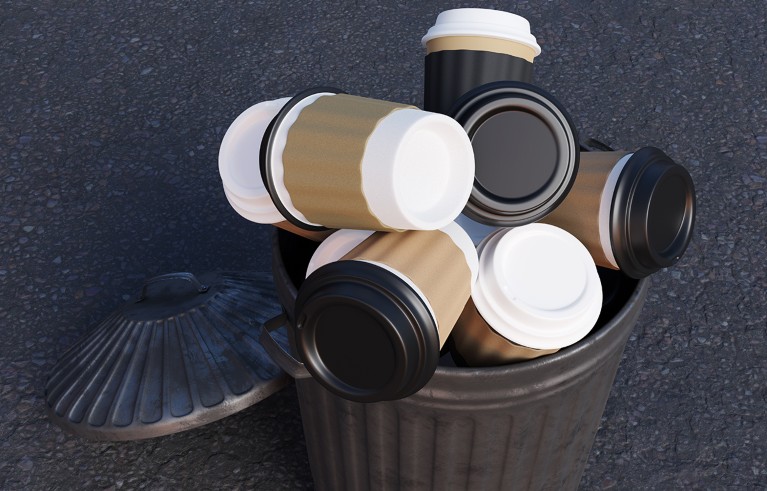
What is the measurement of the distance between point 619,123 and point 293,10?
1.56 metres

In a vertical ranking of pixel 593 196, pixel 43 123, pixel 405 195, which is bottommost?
pixel 43 123

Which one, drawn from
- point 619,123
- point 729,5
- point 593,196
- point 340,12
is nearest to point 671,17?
point 729,5

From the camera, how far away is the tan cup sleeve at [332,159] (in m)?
1.19

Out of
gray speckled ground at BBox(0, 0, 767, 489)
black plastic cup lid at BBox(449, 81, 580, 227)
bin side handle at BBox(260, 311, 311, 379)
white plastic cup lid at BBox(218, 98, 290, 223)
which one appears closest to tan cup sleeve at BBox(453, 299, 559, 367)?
black plastic cup lid at BBox(449, 81, 580, 227)

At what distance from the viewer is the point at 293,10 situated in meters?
3.64

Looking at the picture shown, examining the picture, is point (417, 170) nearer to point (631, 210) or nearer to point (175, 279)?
point (631, 210)

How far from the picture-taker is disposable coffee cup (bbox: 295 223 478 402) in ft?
3.69

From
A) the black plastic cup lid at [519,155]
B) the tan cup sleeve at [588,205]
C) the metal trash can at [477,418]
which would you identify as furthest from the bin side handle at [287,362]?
the tan cup sleeve at [588,205]

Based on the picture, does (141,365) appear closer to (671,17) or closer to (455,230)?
(455,230)

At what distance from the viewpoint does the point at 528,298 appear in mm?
1301

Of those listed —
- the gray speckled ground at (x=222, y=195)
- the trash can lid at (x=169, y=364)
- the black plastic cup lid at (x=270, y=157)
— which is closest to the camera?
the black plastic cup lid at (x=270, y=157)

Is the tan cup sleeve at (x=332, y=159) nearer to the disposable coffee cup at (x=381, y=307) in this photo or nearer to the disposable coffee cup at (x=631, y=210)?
the disposable coffee cup at (x=381, y=307)

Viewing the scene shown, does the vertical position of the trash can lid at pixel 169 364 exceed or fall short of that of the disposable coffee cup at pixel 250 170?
it falls short

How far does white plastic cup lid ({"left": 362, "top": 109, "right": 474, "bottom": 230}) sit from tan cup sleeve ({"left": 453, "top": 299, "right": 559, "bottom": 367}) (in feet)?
0.67
